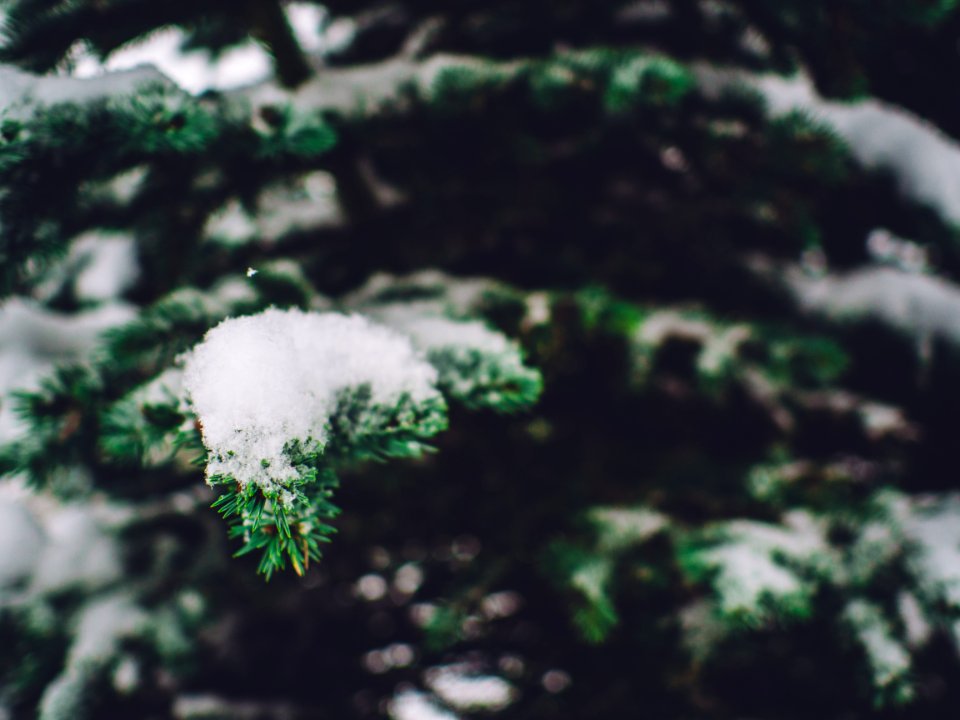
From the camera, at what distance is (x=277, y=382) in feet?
1.86

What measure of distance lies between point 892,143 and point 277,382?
174cm

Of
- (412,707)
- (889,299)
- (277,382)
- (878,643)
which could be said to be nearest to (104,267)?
(277,382)

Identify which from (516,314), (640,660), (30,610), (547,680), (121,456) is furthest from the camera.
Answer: (547,680)

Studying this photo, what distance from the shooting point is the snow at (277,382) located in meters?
0.52

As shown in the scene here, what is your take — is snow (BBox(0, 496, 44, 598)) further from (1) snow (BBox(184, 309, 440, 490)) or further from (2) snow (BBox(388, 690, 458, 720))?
(1) snow (BBox(184, 309, 440, 490))

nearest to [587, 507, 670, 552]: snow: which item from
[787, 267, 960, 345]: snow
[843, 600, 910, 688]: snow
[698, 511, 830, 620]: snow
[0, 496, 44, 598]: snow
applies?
[698, 511, 830, 620]: snow

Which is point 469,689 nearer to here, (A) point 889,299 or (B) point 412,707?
(B) point 412,707

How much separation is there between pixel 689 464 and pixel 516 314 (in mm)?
762

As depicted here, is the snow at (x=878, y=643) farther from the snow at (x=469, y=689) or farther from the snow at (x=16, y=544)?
the snow at (x=16, y=544)

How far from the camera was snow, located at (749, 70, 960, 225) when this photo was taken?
1375 mm

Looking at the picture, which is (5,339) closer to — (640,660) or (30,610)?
(30,610)

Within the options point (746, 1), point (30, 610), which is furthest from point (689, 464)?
point (30, 610)

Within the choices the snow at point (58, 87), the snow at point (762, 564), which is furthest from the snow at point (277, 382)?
the snow at point (762, 564)

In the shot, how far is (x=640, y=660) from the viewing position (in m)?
1.43
